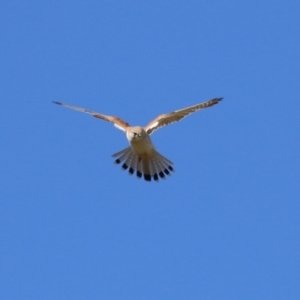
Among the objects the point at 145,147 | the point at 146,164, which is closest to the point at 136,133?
the point at 145,147

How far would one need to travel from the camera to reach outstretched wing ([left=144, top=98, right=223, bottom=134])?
60.5 ft

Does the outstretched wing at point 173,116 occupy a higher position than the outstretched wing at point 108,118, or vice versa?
the outstretched wing at point 108,118

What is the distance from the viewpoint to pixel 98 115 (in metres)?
19.9

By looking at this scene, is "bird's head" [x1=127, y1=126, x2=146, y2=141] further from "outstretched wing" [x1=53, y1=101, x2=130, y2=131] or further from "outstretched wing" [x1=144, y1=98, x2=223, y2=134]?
"outstretched wing" [x1=53, y1=101, x2=130, y2=131]

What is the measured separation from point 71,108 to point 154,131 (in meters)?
1.61

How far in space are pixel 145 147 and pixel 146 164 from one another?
79 cm

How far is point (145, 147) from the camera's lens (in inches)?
763

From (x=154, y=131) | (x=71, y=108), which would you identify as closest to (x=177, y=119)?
(x=154, y=131)

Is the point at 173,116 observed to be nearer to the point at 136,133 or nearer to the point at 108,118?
the point at 136,133

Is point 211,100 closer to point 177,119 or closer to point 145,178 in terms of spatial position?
point 177,119

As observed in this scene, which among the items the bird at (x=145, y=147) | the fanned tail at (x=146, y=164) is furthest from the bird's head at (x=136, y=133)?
the fanned tail at (x=146, y=164)

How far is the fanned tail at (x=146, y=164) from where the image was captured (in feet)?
65.7

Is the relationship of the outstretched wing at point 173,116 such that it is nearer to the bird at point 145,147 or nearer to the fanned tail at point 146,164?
the bird at point 145,147

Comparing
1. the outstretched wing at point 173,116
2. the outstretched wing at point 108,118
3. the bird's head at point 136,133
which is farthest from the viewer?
the outstretched wing at point 108,118
